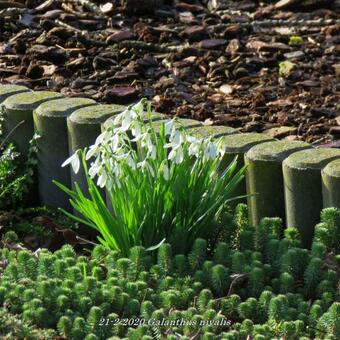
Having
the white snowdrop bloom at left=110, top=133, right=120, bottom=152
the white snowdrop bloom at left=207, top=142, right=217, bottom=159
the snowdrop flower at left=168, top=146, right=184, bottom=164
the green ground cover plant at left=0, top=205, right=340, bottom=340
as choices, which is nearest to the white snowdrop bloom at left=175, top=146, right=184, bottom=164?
the snowdrop flower at left=168, top=146, right=184, bottom=164

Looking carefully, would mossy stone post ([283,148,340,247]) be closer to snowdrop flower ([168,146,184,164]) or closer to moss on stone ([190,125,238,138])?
moss on stone ([190,125,238,138])

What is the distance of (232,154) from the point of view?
4.92 meters

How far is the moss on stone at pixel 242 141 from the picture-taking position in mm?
4918

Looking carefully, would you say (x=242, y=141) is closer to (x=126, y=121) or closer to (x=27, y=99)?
(x=126, y=121)

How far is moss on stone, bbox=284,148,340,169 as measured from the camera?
15.5ft

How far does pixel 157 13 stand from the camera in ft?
23.0

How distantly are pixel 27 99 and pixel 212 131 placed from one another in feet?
3.32

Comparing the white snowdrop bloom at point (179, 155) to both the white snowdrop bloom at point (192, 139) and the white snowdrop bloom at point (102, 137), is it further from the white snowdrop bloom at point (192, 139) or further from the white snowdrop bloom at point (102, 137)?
the white snowdrop bloom at point (102, 137)

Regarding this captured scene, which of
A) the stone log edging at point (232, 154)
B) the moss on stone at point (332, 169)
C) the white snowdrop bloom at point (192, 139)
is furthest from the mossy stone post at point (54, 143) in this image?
the moss on stone at point (332, 169)

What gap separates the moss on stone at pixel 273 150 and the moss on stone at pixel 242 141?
0.16 feet

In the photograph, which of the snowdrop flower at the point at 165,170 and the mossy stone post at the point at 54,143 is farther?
the mossy stone post at the point at 54,143

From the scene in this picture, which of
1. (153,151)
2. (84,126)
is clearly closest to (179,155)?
(153,151)

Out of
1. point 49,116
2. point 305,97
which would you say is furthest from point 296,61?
point 49,116

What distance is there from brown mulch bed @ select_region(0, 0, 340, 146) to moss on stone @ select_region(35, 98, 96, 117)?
0.36 m
